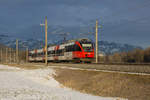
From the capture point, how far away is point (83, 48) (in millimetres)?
39125

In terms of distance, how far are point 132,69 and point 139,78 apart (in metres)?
4.36

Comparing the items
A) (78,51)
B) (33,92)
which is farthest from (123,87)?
(78,51)

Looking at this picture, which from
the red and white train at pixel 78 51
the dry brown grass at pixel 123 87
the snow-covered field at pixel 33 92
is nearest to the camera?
the snow-covered field at pixel 33 92

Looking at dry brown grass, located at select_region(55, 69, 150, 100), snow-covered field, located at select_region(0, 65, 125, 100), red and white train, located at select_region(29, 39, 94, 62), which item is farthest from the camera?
red and white train, located at select_region(29, 39, 94, 62)

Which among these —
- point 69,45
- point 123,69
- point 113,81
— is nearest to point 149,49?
point 69,45

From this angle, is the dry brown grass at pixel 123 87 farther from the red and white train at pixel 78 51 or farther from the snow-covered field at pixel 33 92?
the red and white train at pixel 78 51

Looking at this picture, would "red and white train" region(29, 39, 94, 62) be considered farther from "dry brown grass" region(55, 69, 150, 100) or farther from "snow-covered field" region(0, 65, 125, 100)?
"dry brown grass" region(55, 69, 150, 100)

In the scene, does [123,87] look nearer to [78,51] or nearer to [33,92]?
[33,92]

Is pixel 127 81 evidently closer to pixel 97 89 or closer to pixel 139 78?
pixel 139 78

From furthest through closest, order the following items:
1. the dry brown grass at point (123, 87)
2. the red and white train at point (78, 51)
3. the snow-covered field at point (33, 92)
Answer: the red and white train at point (78, 51) → the dry brown grass at point (123, 87) → the snow-covered field at point (33, 92)

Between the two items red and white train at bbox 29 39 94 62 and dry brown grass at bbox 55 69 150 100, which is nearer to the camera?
dry brown grass at bbox 55 69 150 100

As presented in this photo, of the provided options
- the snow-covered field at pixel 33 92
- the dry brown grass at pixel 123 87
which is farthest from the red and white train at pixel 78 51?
the dry brown grass at pixel 123 87

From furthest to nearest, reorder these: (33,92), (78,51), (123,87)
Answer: (78,51) < (123,87) < (33,92)

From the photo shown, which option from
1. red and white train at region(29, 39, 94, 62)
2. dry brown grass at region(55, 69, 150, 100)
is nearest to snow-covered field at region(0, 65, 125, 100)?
dry brown grass at region(55, 69, 150, 100)
